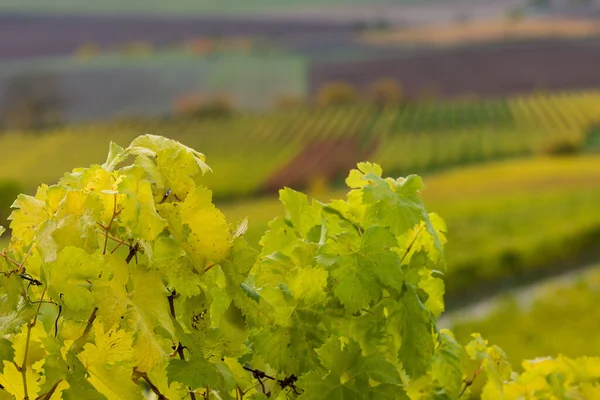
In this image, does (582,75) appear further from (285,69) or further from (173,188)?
(173,188)

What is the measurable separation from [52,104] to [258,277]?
11660 mm

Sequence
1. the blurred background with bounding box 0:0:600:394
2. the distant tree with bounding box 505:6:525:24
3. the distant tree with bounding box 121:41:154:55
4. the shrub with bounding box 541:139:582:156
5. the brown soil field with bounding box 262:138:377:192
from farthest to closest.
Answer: the distant tree with bounding box 505:6:525:24 < the distant tree with bounding box 121:41:154:55 < the shrub with bounding box 541:139:582:156 < the blurred background with bounding box 0:0:600:394 < the brown soil field with bounding box 262:138:377:192

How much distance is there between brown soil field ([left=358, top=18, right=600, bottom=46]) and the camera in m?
12.9

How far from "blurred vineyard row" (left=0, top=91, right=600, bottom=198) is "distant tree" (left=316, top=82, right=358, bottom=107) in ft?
0.35

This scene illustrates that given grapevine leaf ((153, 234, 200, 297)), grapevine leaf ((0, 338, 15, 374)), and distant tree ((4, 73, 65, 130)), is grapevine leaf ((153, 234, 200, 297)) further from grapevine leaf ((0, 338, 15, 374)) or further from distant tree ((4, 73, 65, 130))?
distant tree ((4, 73, 65, 130))

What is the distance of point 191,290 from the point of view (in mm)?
556

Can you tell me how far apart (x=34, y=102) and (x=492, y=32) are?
6649 mm

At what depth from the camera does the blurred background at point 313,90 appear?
11430mm

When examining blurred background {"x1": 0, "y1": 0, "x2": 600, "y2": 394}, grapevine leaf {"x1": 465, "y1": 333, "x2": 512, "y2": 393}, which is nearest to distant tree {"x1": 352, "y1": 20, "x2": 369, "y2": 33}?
blurred background {"x1": 0, "y1": 0, "x2": 600, "y2": 394}

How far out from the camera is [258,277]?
666 millimetres

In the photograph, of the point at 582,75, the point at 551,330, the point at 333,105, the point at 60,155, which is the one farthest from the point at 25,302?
the point at 582,75

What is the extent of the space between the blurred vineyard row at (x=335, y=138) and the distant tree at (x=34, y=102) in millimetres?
166

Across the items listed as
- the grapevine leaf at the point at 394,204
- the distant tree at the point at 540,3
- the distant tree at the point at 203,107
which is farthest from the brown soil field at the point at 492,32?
the grapevine leaf at the point at 394,204

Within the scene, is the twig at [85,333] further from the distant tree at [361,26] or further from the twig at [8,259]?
the distant tree at [361,26]
